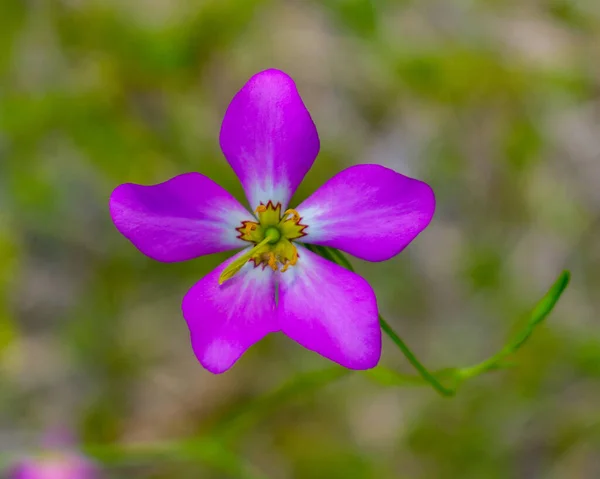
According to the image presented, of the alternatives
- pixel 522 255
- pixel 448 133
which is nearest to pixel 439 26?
pixel 448 133

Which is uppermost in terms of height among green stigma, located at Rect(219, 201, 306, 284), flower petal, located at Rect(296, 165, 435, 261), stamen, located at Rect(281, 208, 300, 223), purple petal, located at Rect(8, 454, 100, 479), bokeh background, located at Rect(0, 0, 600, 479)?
flower petal, located at Rect(296, 165, 435, 261)

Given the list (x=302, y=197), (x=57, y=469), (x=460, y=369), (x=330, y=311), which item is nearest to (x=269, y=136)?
(x=330, y=311)

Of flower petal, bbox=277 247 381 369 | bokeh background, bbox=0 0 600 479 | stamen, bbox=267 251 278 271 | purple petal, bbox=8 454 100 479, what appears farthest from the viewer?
bokeh background, bbox=0 0 600 479

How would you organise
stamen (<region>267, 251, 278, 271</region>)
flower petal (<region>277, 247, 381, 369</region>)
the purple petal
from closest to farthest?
flower petal (<region>277, 247, 381, 369</region>), stamen (<region>267, 251, 278, 271</region>), the purple petal

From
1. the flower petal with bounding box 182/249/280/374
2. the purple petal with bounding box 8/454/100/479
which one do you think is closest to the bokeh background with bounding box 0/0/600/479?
the purple petal with bounding box 8/454/100/479

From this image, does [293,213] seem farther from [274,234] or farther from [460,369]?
[460,369]

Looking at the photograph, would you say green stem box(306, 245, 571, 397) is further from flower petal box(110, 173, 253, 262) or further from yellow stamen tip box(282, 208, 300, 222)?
A: flower petal box(110, 173, 253, 262)

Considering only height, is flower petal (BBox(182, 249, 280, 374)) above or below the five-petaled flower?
below

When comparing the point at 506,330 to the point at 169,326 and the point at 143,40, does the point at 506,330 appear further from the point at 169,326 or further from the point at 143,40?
the point at 143,40

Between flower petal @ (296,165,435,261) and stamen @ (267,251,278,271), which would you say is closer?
flower petal @ (296,165,435,261)
